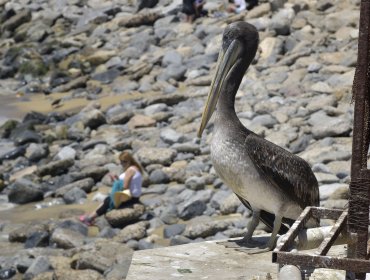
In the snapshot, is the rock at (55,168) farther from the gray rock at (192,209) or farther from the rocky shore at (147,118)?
the gray rock at (192,209)

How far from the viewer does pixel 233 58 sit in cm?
834

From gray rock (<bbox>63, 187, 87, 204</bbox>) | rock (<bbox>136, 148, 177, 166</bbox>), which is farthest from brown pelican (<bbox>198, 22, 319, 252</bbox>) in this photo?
rock (<bbox>136, 148, 177, 166</bbox>)

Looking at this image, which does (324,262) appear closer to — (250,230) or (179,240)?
(250,230)

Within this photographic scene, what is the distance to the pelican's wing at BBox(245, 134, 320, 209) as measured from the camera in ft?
25.9

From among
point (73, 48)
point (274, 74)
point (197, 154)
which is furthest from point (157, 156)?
point (73, 48)

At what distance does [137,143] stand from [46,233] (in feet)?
13.8

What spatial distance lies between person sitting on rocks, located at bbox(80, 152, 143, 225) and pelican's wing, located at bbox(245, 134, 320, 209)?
6.09 meters

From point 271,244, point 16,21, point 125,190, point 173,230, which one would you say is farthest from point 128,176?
point 16,21

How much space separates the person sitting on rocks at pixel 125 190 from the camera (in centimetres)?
1393

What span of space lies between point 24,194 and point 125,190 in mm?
2706

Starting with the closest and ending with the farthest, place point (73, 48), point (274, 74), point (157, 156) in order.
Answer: point (157, 156) < point (274, 74) < point (73, 48)

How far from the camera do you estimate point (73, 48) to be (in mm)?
26953

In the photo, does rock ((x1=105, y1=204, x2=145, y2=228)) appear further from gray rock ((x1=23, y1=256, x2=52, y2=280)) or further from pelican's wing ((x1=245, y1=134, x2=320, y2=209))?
pelican's wing ((x1=245, y1=134, x2=320, y2=209))

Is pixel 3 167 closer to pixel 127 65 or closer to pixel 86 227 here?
pixel 86 227
